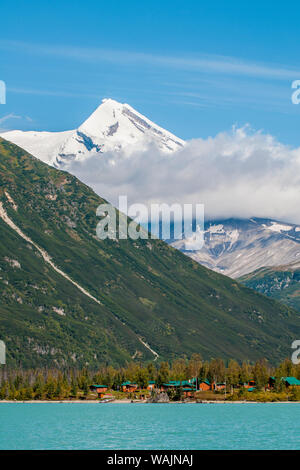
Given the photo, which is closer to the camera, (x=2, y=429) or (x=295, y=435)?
(x=295, y=435)

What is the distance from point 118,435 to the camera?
16988 centimetres
